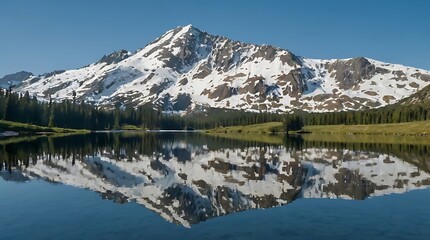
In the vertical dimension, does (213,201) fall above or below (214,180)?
above

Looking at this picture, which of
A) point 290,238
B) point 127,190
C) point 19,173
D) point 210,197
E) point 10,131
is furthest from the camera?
point 10,131

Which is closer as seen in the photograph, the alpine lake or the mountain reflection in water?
the alpine lake

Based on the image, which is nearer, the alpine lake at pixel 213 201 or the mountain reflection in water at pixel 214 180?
the alpine lake at pixel 213 201

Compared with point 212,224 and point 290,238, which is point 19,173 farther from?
point 290,238

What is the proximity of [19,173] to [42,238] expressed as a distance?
3158cm

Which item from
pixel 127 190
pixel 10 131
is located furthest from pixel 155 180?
pixel 10 131

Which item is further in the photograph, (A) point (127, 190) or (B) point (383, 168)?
(B) point (383, 168)

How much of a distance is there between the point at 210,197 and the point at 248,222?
400 inches

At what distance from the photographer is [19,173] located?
50.4m

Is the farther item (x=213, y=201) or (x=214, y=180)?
(x=214, y=180)

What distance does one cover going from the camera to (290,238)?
74.3 ft

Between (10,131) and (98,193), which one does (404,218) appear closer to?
(98,193)

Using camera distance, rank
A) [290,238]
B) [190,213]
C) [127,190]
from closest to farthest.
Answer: [290,238], [190,213], [127,190]

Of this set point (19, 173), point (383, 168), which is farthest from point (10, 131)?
point (383, 168)
